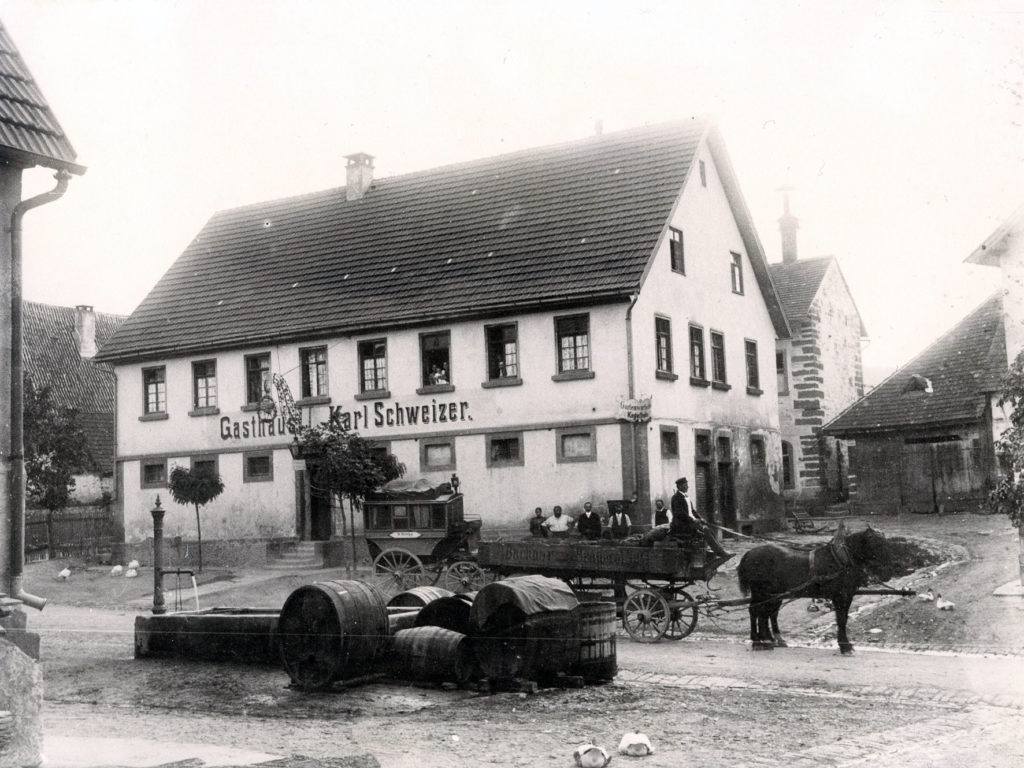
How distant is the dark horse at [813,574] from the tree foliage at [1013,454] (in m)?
1.54

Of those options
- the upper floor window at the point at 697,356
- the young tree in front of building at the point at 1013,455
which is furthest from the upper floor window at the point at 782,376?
the young tree in front of building at the point at 1013,455

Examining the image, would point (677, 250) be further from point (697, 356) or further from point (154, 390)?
point (154, 390)

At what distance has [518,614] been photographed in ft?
40.7

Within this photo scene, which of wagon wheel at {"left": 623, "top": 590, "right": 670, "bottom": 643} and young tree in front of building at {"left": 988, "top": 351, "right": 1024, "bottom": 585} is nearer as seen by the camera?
young tree in front of building at {"left": 988, "top": 351, "right": 1024, "bottom": 585}

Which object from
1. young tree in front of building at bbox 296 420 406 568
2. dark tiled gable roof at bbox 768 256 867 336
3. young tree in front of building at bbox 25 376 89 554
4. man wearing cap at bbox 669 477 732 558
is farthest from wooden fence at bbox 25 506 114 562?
dark tiled gable roof at bbox 768 256 867 336

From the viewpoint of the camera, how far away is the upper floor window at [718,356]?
2942 cm

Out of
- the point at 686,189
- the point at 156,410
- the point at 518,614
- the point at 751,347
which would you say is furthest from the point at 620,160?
the point at 518,614

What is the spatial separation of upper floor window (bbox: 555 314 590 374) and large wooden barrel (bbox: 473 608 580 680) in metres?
13.5

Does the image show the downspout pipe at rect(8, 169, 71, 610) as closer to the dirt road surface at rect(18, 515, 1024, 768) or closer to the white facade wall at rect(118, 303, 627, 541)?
the dirt road surface at rect(18, 515, 1024, 768)

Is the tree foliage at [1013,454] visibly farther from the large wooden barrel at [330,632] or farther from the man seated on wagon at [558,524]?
the man seated on wagon at [558,524]

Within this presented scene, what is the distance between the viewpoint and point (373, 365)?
94.2 feet

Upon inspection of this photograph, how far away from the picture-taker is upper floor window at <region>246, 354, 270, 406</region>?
30.3 metres

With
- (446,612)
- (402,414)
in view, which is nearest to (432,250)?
(402,414)

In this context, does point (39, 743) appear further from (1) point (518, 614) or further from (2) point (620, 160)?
(2) point (620, 160)
